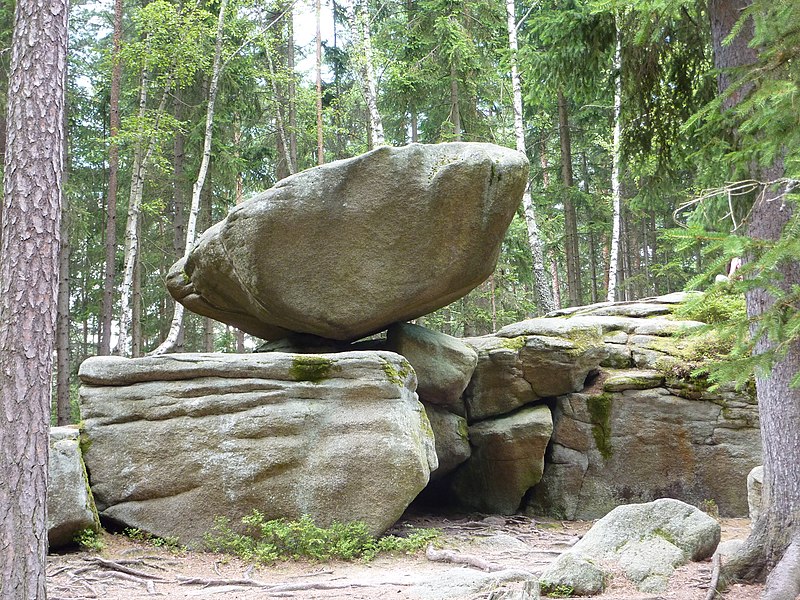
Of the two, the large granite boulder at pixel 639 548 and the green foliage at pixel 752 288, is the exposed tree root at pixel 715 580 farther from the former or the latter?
the green foliage at pixel 752 288

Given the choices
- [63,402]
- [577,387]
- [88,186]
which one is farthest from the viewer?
[88,186]

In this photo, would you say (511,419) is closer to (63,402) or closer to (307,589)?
(307,589)

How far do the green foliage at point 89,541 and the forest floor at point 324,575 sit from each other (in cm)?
9

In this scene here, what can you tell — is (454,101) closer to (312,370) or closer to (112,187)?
(112,187)

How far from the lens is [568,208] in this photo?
657 inches

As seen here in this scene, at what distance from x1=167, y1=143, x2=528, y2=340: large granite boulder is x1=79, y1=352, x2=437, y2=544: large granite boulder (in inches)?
42.4

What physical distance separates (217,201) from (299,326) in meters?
12.3

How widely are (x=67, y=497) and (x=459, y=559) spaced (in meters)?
4.71

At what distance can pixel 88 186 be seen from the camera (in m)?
20.2

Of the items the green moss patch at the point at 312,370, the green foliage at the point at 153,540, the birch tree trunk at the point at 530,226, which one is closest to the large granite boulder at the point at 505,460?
the green moss patch at the point at 312,370

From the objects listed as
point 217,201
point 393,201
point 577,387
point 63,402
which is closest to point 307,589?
point 393,201

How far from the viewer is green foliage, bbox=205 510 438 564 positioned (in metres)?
7.88

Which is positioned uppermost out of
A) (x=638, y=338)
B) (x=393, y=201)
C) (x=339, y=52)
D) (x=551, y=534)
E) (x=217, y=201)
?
(x=339, y=52)

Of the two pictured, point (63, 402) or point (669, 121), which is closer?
point (669, 121)
